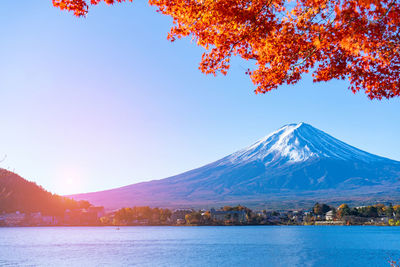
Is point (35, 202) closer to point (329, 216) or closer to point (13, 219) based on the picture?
point (13, 219)

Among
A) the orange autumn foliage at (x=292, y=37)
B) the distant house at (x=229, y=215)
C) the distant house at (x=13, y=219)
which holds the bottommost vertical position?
the distant house at (x=229, y=215)

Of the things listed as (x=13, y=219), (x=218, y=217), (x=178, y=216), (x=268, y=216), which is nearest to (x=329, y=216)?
(x=268, y=216)

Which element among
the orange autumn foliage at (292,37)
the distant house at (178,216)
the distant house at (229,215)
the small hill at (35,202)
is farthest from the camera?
the distant house at (178,216)

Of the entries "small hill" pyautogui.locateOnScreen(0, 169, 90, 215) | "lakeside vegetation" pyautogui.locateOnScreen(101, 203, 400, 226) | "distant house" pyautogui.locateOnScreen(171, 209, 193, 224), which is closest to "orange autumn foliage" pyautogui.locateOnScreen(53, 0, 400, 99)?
"small hill" pyautogui.locateOnScreen(0, 169, 90, 215)

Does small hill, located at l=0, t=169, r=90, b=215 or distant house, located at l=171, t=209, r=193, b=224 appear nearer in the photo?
small hill, located at l=0, t=169, r=90, b=215

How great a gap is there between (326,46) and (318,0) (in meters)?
0.97

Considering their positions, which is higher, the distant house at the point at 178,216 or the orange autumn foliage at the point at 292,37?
the orange autumn foliage at the point at 292,37

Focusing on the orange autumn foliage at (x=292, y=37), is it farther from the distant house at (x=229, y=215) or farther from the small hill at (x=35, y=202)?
the distant house at (x=229, y=215)

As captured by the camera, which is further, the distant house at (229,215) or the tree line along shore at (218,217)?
the distant house at (229,215)

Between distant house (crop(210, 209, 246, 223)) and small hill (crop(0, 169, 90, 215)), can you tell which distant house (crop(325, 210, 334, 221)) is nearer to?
distant house (crop(210, 209, 246, 223))

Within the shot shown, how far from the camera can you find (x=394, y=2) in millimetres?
7688

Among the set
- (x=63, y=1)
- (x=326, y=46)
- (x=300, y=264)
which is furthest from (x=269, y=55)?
(x=300, y=264)

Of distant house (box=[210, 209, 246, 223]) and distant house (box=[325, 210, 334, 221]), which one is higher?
distant house (box=[210, 209, 246, 223])

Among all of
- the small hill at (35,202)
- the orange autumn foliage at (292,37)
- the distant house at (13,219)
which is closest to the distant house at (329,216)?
the small hill at (35,202)
